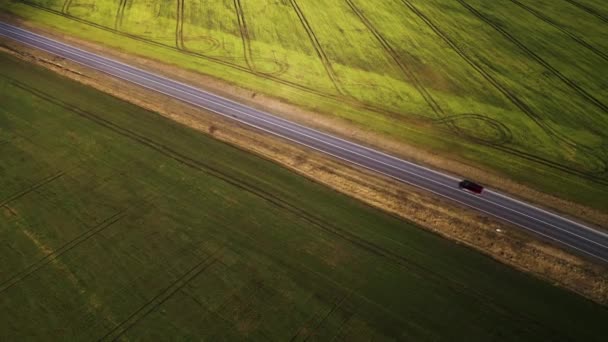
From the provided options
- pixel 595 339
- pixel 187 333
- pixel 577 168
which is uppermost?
pixel 577 168

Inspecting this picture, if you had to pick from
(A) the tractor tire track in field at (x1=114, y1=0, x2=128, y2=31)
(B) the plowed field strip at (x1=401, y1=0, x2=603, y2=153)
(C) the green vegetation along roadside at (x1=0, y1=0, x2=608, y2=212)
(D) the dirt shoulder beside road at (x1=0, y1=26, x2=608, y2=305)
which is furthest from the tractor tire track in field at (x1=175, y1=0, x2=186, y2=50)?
(B) the plowed field strip at (x1=401, y1=0, x2=603, y2=153)

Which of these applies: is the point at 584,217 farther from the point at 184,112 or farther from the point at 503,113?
the point at 184,112

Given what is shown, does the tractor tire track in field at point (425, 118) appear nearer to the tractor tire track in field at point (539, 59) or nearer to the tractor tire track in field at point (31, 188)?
the tractor tire track in field at point (539, 59)

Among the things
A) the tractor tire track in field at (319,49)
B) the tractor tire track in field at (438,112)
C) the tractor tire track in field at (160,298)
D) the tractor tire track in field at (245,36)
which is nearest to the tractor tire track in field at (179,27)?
the tractor tire track in field at (245,36)

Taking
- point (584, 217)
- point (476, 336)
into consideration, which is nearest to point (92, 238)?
point (476, 336)

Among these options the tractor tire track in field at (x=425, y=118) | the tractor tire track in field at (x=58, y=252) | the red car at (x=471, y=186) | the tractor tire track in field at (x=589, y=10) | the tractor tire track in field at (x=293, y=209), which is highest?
the tractor tire track in field at (x=589, y=10)

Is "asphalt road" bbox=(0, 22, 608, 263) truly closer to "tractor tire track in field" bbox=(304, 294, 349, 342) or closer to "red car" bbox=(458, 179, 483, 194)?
"red car" bbox=(458, 179, 483, 194)

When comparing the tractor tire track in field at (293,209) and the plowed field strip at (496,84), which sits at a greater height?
the plowed field strip at (496,84)
